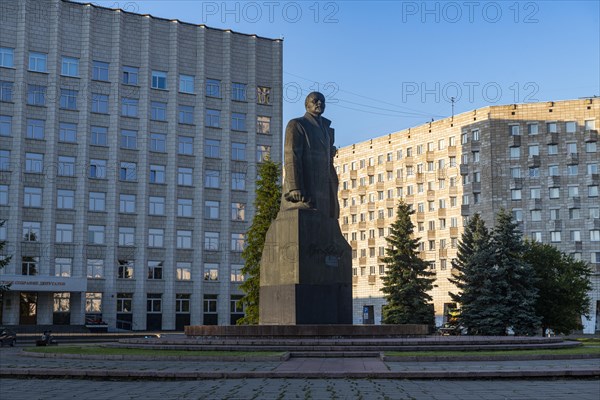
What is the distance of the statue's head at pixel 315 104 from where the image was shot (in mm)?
22703

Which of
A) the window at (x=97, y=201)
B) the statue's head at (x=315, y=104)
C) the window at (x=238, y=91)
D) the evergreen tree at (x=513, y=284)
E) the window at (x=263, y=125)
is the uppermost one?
the window at (x=238, y=91)

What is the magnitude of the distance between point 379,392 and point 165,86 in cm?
5282

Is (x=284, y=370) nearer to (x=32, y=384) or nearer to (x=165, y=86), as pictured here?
(x=32, y=384)

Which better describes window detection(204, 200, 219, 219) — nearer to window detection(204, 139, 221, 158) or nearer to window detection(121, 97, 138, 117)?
window detection(204, 139, 221, 158)

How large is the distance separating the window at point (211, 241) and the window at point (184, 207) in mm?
2161

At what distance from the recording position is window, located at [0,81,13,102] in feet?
183

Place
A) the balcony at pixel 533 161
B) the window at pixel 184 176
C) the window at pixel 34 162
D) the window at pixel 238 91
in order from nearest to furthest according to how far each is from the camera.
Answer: the window at pixel 34 162
the window at pixel 184 176
the window at pixel 238 91
the balcony at pixel 533 161

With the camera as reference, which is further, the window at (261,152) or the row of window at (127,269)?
the window at (261,152)

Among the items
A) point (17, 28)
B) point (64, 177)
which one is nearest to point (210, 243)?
point (64, 177)

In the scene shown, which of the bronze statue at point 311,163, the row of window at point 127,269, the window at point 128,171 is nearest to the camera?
the bronze statue at point 311,163

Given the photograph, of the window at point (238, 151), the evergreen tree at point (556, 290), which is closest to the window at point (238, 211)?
the window at point (238, 151)

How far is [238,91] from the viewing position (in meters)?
64.2

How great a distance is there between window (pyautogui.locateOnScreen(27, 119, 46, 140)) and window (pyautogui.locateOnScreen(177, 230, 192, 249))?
41.0 feet

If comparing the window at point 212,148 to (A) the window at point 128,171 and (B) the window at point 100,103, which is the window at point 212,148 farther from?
(B) the window at point 100,103
